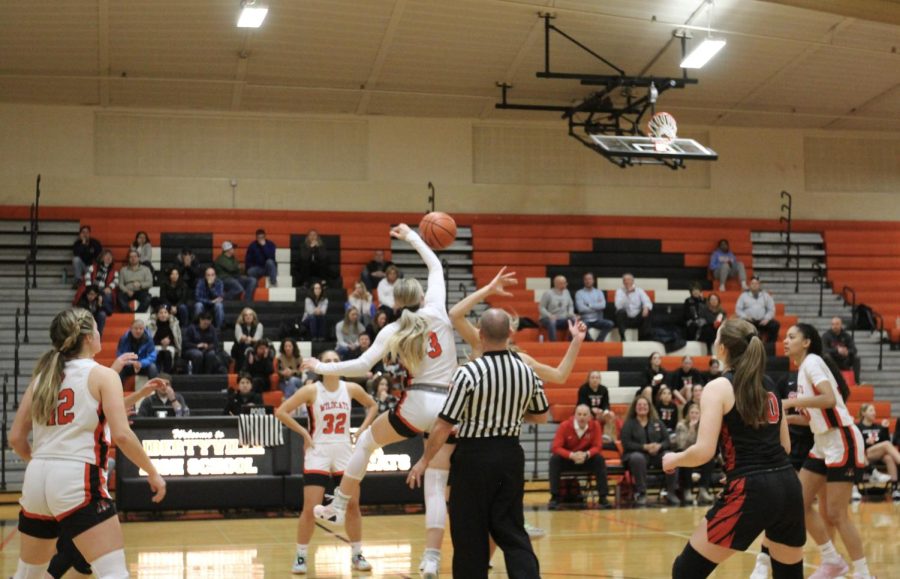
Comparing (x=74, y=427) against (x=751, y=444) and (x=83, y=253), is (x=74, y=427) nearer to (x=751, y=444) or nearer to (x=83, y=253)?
(x=751, y=444)

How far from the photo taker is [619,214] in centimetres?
2286

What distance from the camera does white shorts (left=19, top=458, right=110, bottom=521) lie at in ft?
16.2

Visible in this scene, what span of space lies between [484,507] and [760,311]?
49.9ft

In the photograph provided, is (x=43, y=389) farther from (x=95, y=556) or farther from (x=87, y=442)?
(x=95, y=556)

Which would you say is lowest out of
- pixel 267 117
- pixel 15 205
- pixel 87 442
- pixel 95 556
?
pixel 95 556

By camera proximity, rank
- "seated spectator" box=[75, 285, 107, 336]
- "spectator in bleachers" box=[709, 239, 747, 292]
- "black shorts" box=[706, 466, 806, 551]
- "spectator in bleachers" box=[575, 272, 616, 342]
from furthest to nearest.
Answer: "spectator in bleachers" box=[709, 239, 747, 292]
"spectator in bleachers" box=[575, 272, 616, 342]
"seated spectator" box=[75, 285, 107, 336]
"black shorts" box=[706, 466, 806, 551]

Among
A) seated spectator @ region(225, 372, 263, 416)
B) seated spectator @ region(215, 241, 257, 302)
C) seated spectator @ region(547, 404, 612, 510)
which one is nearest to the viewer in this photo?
seated spectator @ region(547, 404, 612, 510)

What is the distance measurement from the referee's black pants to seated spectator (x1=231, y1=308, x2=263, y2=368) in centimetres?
1158

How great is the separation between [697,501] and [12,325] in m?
11.1

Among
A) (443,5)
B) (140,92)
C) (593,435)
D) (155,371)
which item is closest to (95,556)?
(593,435)

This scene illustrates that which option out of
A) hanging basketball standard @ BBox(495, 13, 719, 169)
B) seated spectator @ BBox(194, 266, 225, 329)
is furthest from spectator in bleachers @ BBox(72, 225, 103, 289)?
hanging basketball standard @ BBox(495, 13, 719, 169)

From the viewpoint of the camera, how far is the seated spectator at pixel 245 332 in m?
16.9

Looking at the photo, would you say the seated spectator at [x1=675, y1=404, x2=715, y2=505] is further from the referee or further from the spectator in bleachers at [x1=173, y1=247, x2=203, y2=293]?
the referee

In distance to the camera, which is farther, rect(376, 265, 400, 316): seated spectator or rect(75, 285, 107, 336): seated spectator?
rect(376, 265, 400, 316): seated spectator
